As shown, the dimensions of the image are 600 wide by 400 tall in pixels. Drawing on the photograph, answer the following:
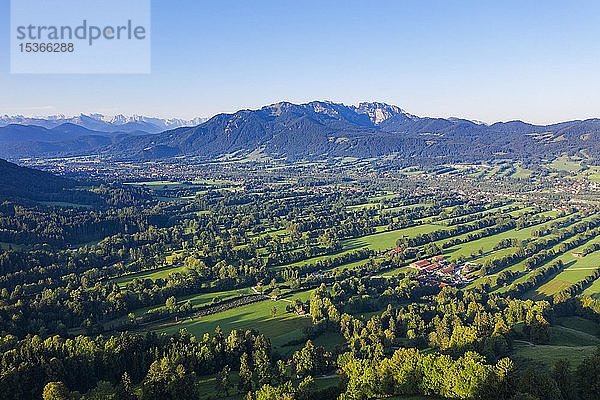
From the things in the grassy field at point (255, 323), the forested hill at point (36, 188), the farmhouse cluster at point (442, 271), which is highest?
the forested hill at point (36, 188)

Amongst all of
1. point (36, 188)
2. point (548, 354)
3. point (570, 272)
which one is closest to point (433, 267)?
point (570, 272)

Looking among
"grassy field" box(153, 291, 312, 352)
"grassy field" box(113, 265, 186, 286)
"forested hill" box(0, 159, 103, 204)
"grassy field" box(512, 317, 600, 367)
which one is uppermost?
"forested hill" box(0, 159, 103, 204)

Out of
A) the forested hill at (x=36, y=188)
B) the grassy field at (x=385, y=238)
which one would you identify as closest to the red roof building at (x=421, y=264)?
the grassy field at (x=385, y=238)

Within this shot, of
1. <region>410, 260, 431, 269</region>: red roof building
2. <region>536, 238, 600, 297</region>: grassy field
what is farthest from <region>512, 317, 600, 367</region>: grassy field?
<region>410, 260, 431, 269</region>: red roof building

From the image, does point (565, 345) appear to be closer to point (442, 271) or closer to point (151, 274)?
point (442, 271)

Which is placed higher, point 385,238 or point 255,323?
point 385,238

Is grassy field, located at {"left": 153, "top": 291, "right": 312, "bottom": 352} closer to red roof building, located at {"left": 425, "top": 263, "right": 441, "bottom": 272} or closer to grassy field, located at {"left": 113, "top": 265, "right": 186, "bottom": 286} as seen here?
grassy field, located at {"left": 113, "top": 265, "right": 186, "bottom": 286}

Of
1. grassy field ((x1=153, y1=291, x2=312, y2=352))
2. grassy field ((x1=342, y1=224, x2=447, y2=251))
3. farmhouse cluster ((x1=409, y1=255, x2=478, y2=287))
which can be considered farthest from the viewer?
grassy field ((x1=342, y1=224, x2=447, y2=251))

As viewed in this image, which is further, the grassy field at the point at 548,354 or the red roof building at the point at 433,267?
the red roof building at the point at 433,267

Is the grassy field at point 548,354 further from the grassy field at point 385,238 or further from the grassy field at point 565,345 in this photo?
the grassy field at point 385,238

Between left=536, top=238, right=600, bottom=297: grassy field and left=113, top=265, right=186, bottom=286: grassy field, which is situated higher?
left=536, top=238, right=600, bottom=297: grassy field

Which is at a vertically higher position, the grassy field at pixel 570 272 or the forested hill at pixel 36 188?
the forested hill at pixel 36 188
